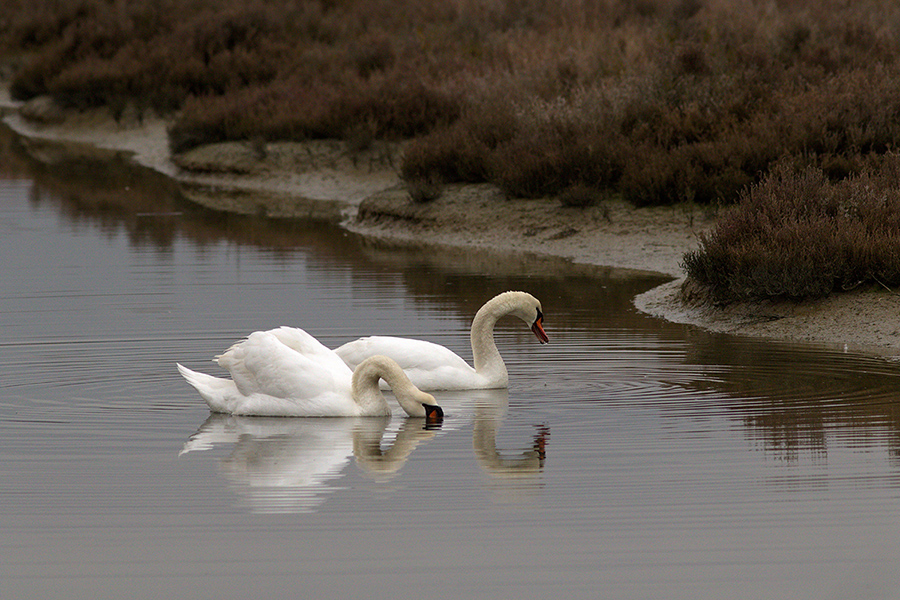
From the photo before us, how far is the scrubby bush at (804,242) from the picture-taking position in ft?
40.9

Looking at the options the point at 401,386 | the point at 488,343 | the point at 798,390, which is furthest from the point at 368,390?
the point at 798,390

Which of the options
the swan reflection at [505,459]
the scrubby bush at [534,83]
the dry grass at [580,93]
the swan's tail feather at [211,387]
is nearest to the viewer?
the swan reflection at [505,459]

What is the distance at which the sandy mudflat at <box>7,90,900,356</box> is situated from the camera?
12.5 m

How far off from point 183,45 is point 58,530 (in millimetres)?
31813

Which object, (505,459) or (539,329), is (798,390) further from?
(505,459)

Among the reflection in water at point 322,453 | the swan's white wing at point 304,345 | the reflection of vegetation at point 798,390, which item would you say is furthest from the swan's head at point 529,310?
the swan's white wing at point 304,345

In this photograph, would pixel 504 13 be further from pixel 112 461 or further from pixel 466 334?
pixel 112 461

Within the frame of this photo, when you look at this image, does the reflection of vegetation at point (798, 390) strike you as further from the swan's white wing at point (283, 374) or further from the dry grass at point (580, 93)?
the swan's white wing at point (283, 374)

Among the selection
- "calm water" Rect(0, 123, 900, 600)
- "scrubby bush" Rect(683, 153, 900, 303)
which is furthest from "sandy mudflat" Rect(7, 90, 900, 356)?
"calm water" Rect(0, 123, 900, 600)

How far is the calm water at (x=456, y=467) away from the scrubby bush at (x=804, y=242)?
811 millimetres

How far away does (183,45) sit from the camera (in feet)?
122

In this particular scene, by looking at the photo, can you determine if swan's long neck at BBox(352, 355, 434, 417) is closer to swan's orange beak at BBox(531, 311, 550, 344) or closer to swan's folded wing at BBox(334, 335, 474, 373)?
swan's folded wing at BBox(334, 335, 474, 373)

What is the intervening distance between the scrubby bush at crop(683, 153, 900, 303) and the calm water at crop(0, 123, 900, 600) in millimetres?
811

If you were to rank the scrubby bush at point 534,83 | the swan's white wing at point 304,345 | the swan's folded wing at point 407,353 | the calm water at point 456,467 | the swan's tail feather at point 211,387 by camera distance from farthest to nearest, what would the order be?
the scrubby bush at point 534,83, the swan's folded wing at point 407,353, the swan's white wing at point 304,345, the swan's tail feather at point 211,387, the calm water at point 456,467
